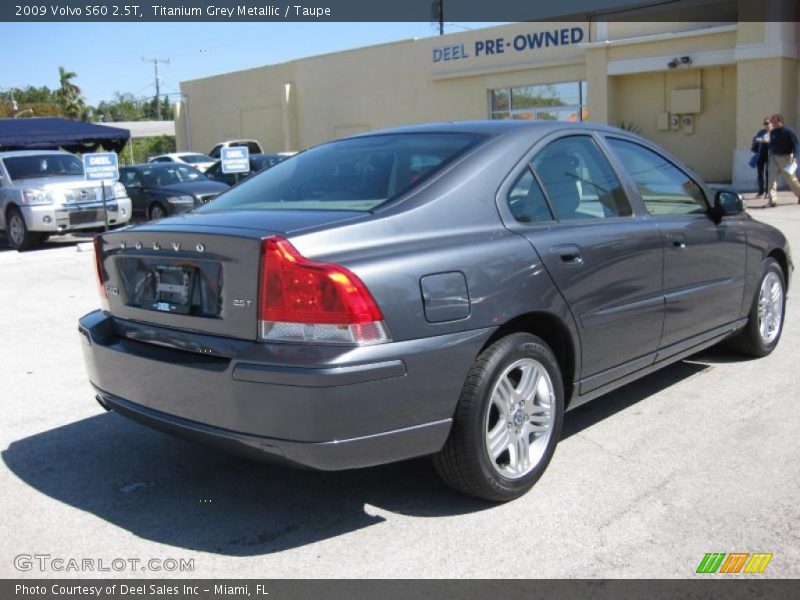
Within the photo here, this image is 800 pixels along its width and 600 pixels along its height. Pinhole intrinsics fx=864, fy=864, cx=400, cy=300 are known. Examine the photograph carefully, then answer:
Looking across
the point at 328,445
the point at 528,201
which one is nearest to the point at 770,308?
the point at 528,201

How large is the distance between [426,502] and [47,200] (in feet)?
42.8

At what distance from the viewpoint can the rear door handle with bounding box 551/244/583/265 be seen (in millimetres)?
4027

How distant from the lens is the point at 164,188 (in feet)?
60.3

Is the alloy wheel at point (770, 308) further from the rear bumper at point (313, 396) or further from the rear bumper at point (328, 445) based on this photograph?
the rear bumper at point (328, 445)

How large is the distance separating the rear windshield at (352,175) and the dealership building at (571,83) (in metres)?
18.0

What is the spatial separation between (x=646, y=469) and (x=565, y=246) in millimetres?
1153

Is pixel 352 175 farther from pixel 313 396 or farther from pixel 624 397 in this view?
pixel 624 397

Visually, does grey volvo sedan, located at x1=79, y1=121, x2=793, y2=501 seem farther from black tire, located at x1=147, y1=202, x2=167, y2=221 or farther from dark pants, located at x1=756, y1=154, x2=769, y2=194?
dark pants, located at x1=756, y1=154, x2=769, y2=194

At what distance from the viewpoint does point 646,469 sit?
4.18 metres

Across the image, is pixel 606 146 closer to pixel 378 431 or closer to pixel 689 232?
pixel 689 232

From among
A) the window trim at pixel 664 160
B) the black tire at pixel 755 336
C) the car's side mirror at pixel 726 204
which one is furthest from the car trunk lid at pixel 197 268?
the black tire at pixel 755 336

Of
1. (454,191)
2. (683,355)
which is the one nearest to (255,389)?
(454,191)

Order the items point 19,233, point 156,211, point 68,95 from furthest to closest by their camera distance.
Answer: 1. point 68,95
2. point 156,211
3. point 19,233

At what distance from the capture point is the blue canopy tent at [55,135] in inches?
854
